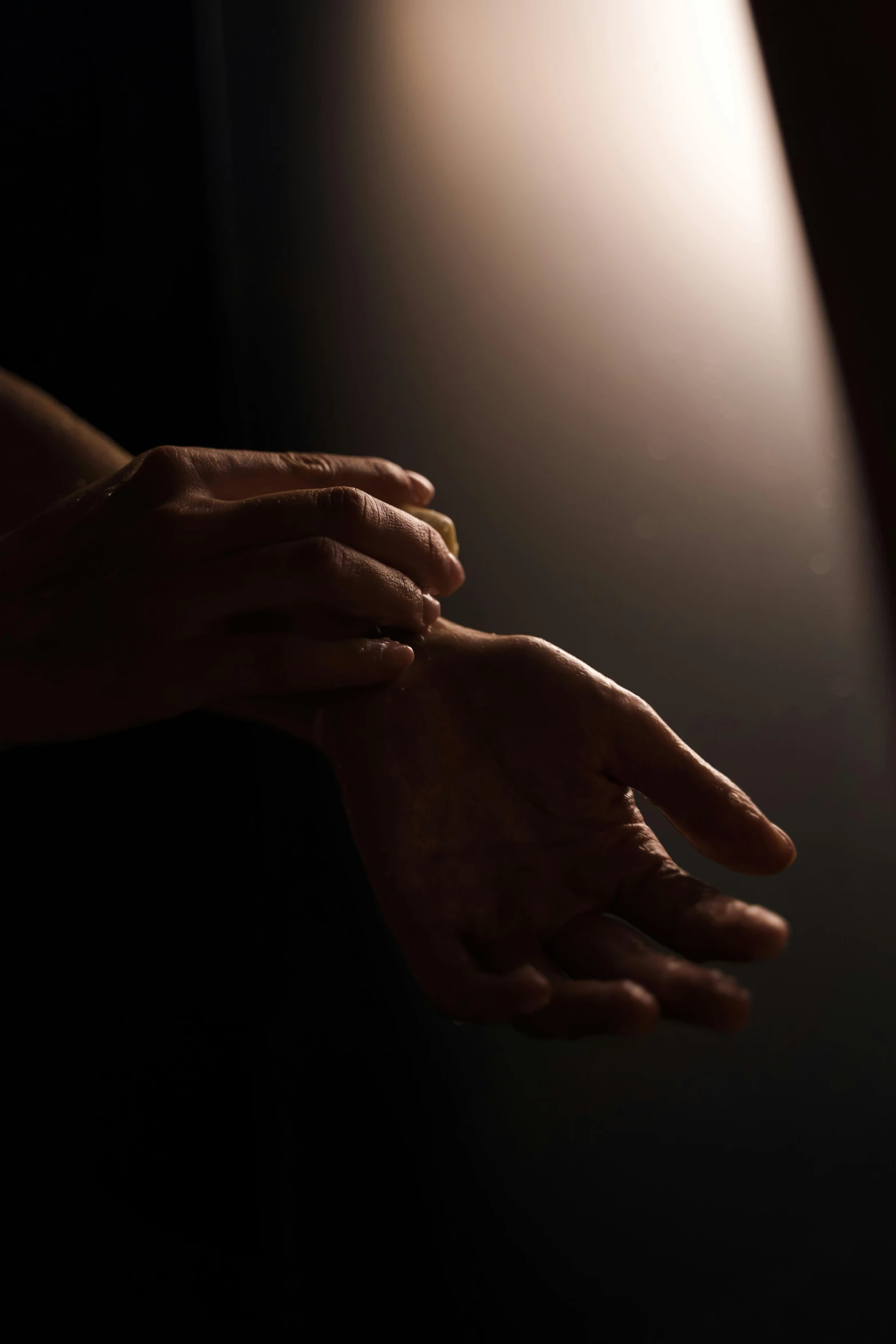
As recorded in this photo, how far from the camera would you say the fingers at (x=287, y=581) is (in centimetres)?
54

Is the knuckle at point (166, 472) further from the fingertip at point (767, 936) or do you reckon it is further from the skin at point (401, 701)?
the fingertip at point (767, 936)

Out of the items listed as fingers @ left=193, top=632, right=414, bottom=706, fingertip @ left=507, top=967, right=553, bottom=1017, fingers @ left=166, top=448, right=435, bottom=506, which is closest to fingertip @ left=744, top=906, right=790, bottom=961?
fingertip @ left=507, top=967, right=553, bottom=1017

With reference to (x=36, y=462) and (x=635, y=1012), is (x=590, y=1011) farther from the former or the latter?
(x=36, y=462)

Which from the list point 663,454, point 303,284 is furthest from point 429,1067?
point 303,284

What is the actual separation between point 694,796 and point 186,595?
36cm

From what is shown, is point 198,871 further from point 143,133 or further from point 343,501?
point 143,133

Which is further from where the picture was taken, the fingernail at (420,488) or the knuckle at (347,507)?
the fingernail at (420,488)

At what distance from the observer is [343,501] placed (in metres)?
0.56

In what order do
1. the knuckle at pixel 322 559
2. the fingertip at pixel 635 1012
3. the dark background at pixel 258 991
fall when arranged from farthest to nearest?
the dark background at pixel 258 991 → the knuckle at pixel 322 559 → the fingertip at pixel 635 1012

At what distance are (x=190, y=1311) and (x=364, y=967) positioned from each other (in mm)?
320

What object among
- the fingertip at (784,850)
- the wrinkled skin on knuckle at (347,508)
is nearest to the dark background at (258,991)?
the fingertip at (784,850)

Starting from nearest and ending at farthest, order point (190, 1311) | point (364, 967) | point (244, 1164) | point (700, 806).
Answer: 1. point (700, 806)
2. point (190, 1311)
3. point (244, 1164)
4. point (364, 967)

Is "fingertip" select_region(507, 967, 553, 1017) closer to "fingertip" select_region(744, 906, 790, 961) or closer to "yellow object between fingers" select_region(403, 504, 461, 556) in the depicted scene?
"fingertip" select_region(744, 906, 790, 961)

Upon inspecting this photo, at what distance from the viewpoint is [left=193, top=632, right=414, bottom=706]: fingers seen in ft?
1.80
